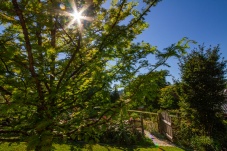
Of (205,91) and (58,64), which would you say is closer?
(58,64)

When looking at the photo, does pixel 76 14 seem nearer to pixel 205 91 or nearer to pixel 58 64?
pixel 58 64

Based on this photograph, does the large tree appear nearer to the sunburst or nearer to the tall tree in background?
the sunburst

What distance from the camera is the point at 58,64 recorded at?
3250 millimetres

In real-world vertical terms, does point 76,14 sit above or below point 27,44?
above

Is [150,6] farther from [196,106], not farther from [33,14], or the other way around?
[196,106]

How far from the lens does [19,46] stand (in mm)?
3086

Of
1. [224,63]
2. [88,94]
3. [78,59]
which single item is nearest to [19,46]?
[78,59]

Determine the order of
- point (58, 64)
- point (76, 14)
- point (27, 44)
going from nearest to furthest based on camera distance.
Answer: point (27, 44)
point (76, 14)
point (58, 64)

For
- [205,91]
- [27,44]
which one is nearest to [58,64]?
[27,44]

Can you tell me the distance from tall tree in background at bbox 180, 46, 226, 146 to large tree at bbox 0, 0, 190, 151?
1019 cm

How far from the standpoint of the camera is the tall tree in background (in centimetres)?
1234

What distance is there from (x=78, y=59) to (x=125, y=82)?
963 mm

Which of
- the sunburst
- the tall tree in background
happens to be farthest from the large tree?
the tall tree in background

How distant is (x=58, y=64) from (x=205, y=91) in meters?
11.5
